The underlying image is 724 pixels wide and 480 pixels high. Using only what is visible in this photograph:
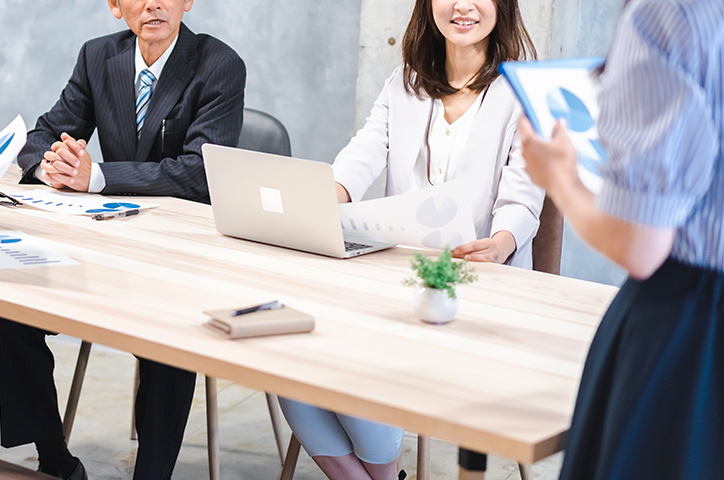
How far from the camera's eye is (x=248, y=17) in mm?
3666

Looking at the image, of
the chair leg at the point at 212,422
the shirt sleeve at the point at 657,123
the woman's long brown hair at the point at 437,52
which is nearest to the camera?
the shirt sleeve at the point at 657,123

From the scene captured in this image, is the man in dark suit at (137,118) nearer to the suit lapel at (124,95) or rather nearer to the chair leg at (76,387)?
the suit lapel at (124,95)

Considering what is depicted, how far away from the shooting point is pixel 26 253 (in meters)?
1.48

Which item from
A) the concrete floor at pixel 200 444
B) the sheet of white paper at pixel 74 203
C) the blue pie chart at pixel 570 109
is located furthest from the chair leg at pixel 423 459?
the blue pie chart at pixel 570 109

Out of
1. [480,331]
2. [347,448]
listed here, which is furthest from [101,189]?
[480,331]

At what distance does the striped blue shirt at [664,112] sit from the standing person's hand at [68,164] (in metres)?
1.70

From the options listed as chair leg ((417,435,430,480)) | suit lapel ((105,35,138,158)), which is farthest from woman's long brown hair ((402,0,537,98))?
chair leg ((417,435,430,480))

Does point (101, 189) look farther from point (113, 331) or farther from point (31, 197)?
point (113, 331)

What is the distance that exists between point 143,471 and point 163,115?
1.08m

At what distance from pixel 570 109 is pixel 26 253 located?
1.04m

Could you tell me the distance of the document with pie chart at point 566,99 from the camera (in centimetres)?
93

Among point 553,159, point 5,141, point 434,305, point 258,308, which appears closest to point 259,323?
point 258,308

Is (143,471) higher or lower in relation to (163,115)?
lower

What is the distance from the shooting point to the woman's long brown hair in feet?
6.89
